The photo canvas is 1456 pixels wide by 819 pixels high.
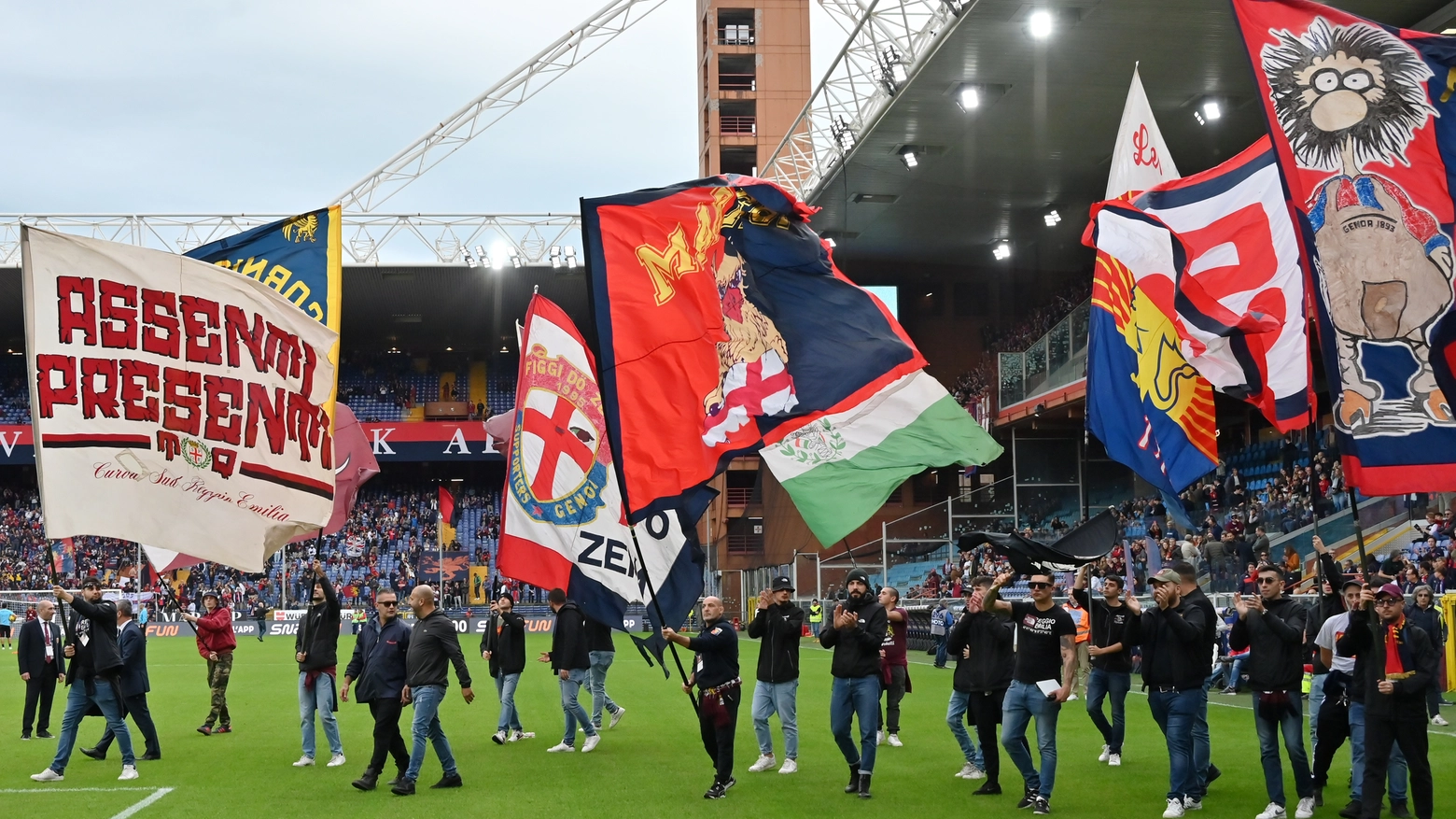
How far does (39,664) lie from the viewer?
15.8 metres

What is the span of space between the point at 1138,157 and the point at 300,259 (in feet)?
26.1

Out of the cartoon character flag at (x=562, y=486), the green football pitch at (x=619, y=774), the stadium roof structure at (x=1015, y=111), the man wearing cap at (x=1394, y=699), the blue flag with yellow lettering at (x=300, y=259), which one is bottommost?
the green football pitch at (x=619, y=774)

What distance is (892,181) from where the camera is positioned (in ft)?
117

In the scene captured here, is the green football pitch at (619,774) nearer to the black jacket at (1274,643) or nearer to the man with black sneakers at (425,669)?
the man with black sneakers at (425,669)

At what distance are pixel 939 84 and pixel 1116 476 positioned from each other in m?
16.0

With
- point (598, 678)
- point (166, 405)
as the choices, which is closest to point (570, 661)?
point (598, 678)

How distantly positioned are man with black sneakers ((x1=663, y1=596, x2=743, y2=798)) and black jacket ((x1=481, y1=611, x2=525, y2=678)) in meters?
4.00

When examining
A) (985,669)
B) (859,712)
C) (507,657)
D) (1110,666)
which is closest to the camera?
(985,669)

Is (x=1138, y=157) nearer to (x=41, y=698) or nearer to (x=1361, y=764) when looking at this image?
(x=1361, y=764)

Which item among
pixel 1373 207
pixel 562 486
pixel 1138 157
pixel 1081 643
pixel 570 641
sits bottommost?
pixel 1081 643

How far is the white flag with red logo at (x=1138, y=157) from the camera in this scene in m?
12.9

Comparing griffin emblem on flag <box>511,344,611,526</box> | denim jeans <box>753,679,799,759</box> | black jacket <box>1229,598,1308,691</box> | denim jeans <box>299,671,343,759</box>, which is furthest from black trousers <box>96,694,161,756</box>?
black jacket <box>1229,598,1308,691</box>

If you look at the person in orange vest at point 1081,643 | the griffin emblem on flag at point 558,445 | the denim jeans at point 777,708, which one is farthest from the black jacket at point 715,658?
the person in orange vest at point 1081,643

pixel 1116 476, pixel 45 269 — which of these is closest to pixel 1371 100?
pixel 45 269
